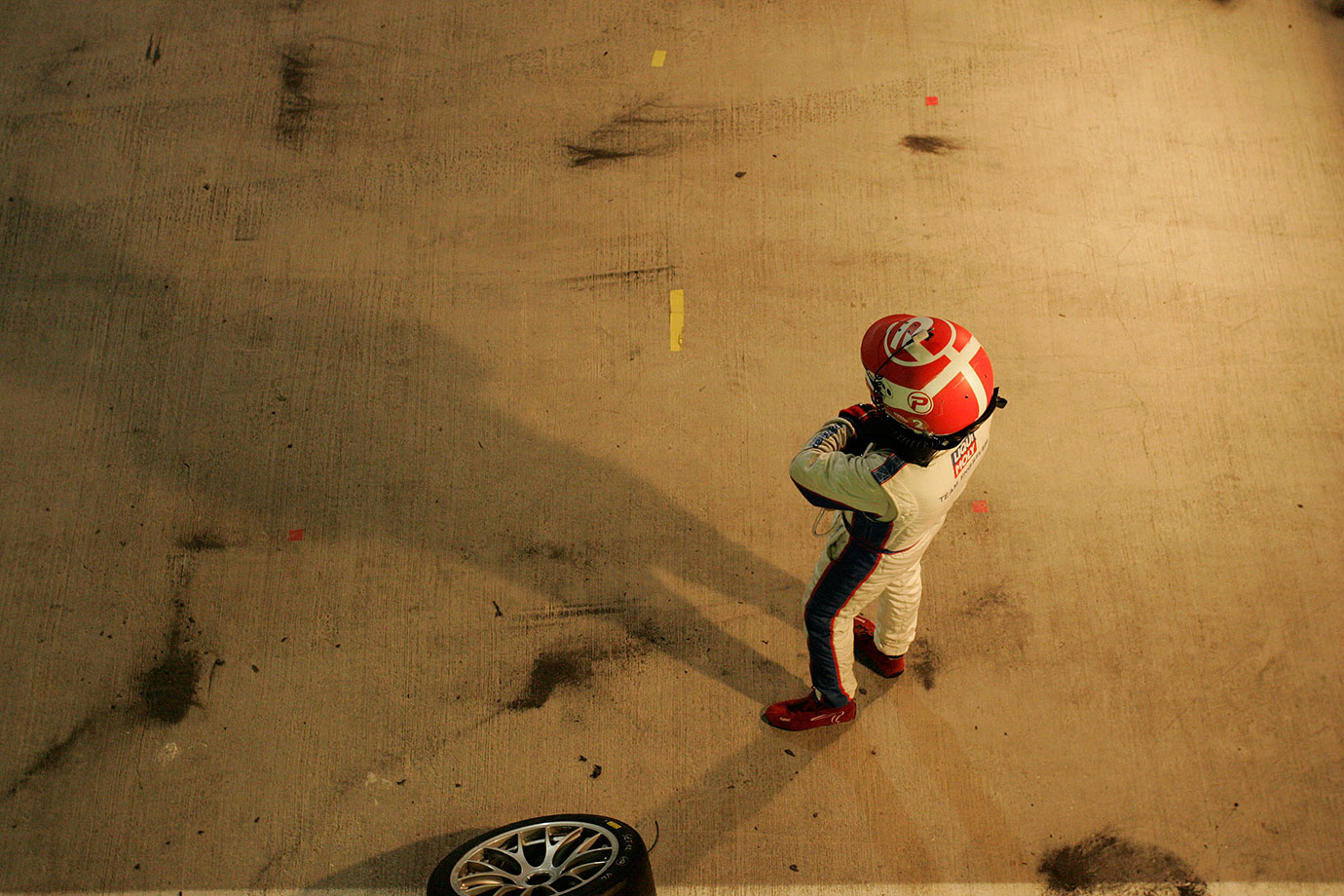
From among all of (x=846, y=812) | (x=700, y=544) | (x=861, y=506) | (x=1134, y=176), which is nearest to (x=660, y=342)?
(x=700, y=544)

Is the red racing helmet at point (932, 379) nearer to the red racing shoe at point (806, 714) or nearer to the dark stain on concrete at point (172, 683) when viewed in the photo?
the red racing shoe at point (806, 714)

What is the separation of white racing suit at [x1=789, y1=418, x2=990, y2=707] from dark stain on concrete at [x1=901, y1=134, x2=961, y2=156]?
7.71 feet

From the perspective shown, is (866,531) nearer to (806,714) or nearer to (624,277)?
(806,714)

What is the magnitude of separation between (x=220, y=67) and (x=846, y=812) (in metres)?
5.07

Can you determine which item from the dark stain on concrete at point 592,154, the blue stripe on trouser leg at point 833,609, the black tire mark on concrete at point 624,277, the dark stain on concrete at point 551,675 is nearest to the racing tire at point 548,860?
the dark stain on concrete at point 551,675

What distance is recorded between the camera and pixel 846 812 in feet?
10.7

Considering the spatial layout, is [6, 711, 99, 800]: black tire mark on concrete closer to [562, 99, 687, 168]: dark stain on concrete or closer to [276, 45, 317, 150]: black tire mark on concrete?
[276, 45, 317, 150]: black tire mark on concrete

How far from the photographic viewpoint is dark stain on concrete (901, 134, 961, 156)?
4.36 metres

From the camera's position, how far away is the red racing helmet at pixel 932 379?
2318 millimetres

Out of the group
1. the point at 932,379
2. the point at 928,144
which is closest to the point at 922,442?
the point at 932,379

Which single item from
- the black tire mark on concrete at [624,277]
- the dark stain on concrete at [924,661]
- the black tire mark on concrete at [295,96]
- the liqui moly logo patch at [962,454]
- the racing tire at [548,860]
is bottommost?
the racing tire at [548,860]

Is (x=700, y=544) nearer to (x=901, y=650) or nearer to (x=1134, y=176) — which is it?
(x=901, y=650)

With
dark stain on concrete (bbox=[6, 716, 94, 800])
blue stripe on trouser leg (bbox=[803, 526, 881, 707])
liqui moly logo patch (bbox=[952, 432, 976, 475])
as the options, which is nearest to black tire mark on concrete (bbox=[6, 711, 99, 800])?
dark stain on concrete (bbox=[6, 716, 94, 800])

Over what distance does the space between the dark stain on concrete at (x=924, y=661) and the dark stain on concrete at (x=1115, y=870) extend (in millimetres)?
787
